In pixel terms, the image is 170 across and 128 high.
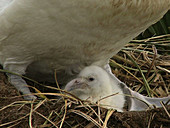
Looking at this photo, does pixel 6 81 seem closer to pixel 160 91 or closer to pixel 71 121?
pixel 71 121

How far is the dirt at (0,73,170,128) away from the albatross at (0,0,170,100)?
14 centimetres

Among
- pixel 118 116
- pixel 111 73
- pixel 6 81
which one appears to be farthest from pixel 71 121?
pixel 111 73

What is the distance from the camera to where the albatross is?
8.07ft

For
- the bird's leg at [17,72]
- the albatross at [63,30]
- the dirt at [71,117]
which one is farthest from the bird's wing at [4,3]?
the dirt at [71,117]

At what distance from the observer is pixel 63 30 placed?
2562 millimetres

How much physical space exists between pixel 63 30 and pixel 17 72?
1.77 feet

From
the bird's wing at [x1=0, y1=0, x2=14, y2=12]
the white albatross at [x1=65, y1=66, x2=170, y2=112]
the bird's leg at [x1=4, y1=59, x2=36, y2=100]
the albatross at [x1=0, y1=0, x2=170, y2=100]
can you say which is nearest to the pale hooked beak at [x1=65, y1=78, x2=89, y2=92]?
the white albatross at [x1=65, y1=66, x2=170, y2=112]

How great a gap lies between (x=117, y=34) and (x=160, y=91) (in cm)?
95

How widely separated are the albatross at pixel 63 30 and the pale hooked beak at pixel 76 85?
0.11 meters

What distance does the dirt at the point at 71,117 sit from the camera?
2.35m

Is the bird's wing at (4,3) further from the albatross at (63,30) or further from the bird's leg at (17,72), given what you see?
the bird's leg at (17,72)

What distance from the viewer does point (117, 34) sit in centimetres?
275

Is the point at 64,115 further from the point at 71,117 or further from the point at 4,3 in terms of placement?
the point at 4,3

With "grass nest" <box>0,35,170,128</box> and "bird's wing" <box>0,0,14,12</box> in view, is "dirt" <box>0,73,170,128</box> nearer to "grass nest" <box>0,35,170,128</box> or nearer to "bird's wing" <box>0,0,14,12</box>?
"grass nest" <box>0,35,170,128</box>
